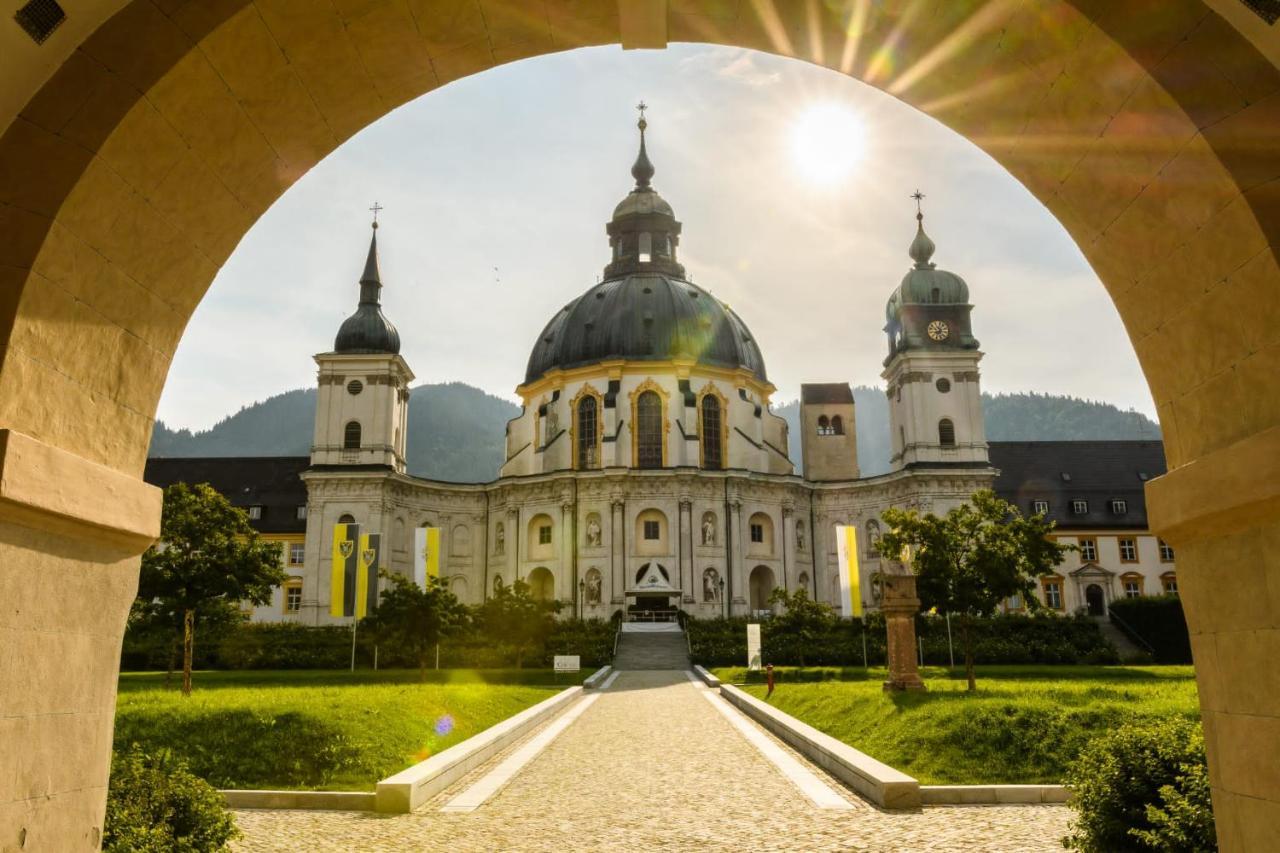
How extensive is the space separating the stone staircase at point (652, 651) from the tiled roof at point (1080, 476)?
38.8m

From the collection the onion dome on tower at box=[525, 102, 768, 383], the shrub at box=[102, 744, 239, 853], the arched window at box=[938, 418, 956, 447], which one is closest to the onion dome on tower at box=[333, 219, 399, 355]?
the onion dome on tower at box=[525, 102, 768, 383]

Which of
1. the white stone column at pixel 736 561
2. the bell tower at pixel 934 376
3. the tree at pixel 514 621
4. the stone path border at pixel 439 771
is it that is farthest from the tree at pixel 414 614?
the bell tower at pixel 934 376

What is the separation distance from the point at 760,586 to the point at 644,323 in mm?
22975

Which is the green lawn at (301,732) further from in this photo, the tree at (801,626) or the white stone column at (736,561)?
the white stone column at (736,561)

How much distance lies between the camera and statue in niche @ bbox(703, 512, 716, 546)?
2928 inches

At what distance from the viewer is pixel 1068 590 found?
80.9 metres

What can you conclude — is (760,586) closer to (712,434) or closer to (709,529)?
(709,529)

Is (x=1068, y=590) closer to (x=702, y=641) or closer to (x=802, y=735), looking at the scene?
(x=702, y=641)

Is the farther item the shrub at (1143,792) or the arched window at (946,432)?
the arched window at (946,432)

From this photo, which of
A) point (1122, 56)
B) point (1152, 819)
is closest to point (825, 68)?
point (1122, 56)

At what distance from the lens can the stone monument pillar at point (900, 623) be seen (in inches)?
1010

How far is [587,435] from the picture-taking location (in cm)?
8062

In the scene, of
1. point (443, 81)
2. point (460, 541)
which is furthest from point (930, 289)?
point (443, 81)

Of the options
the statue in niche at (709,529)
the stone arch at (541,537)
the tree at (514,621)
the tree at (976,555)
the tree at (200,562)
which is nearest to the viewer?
the tree at (976,555)
